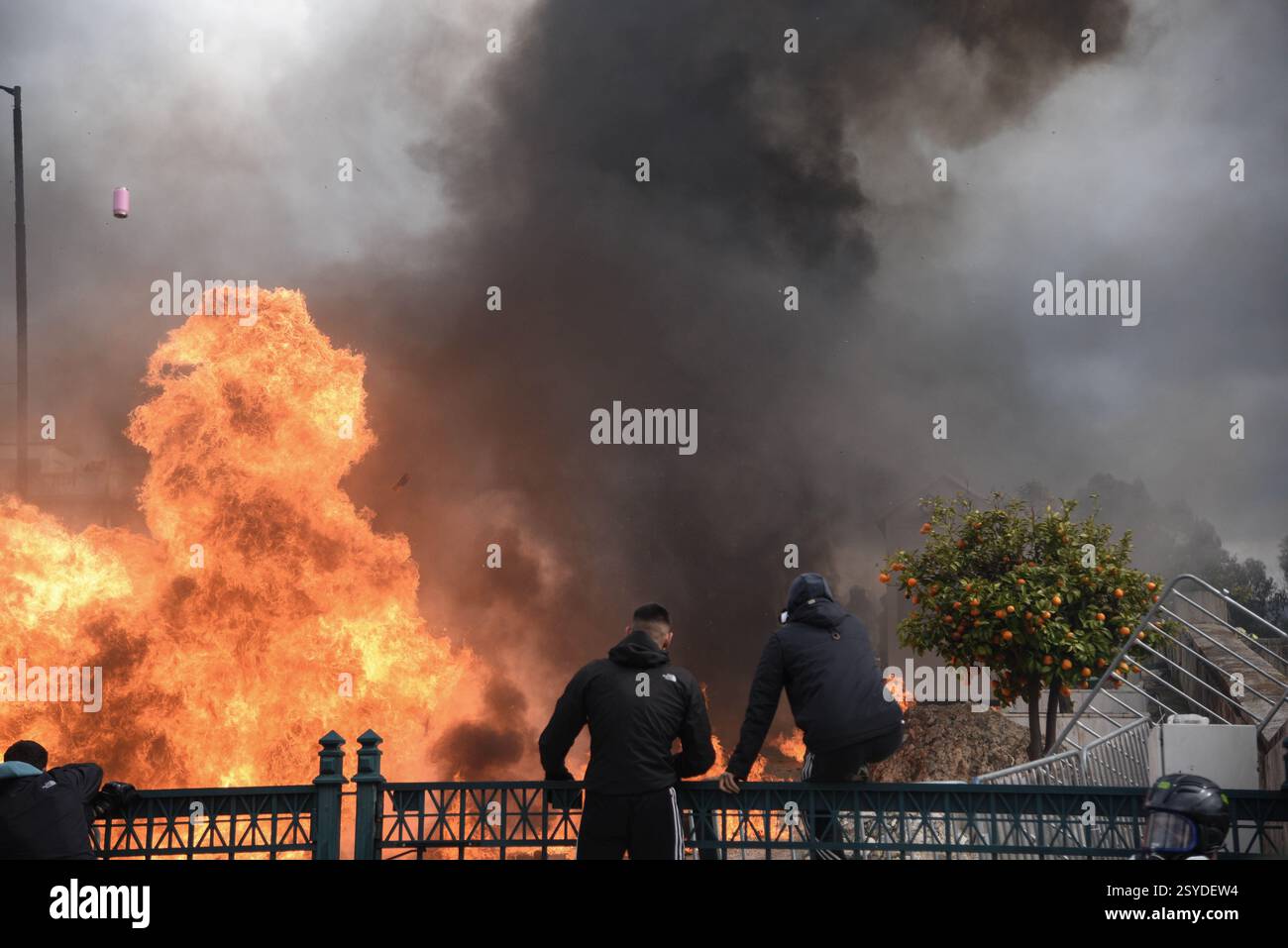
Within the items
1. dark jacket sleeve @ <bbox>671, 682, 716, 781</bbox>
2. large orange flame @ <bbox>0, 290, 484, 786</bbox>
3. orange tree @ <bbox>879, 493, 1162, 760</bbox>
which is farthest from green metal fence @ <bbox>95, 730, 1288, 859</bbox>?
large orange flame @ <bbox>0, 290, 484, 786</bbox>

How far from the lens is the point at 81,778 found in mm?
5598

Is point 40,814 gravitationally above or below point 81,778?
below

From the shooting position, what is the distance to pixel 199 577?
1728cm

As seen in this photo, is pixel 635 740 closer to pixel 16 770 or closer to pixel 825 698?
pixel 825 698

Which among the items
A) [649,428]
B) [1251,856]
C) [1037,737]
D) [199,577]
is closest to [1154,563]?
[649,428]

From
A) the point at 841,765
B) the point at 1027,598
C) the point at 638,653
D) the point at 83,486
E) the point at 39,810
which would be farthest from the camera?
the point at 83,486

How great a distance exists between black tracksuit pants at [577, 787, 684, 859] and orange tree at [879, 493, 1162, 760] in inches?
302

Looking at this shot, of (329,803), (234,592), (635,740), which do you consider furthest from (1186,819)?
(234,592)

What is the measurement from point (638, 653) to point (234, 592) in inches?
544

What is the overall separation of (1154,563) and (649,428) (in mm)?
31585

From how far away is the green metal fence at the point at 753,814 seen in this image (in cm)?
557

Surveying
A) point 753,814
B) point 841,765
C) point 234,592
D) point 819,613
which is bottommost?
point 753,814

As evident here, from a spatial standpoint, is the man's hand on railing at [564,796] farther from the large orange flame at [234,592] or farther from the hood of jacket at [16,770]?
the large orange flame at [234,592]
